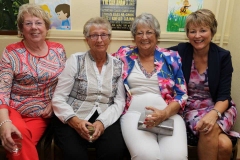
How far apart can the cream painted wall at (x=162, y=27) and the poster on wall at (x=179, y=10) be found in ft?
0.15

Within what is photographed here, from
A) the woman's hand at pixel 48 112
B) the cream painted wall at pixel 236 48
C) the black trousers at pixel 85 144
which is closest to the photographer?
the black trousers at pixel 85 144

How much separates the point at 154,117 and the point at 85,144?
0.53 meters

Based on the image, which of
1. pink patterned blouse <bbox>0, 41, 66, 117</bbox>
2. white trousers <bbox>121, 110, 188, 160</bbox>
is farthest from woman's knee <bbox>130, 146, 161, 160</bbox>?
pink patterned blouse <bbox>0, 41, 66, 117</bbox>

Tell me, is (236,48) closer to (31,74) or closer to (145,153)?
(145,153)

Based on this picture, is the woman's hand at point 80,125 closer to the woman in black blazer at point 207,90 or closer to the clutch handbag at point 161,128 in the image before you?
the clutch handbag at point 161,128

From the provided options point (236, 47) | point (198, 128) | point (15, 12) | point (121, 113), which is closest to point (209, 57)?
point (236, 47)

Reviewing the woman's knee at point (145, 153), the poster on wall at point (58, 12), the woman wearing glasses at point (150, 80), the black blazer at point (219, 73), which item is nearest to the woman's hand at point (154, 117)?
the woman wearing glasses at point (150, 80)

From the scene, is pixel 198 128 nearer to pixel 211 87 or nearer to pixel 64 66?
pixel 211 87

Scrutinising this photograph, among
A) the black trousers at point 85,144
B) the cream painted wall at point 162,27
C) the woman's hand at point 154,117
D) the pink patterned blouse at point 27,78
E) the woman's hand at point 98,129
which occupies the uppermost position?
the cream painted wall at point 162,27

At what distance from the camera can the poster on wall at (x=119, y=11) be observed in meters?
2.24

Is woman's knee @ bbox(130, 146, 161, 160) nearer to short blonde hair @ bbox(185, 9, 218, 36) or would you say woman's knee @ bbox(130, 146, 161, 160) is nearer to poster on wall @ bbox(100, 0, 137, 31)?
short blonde hair @ bbox(185, 9, 218, 36)

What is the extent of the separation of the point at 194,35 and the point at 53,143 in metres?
1.34

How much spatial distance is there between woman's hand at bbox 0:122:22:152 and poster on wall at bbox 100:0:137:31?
130 cm

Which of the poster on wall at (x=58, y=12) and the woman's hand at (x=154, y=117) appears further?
the poster on wall at (x=58, y=12)
